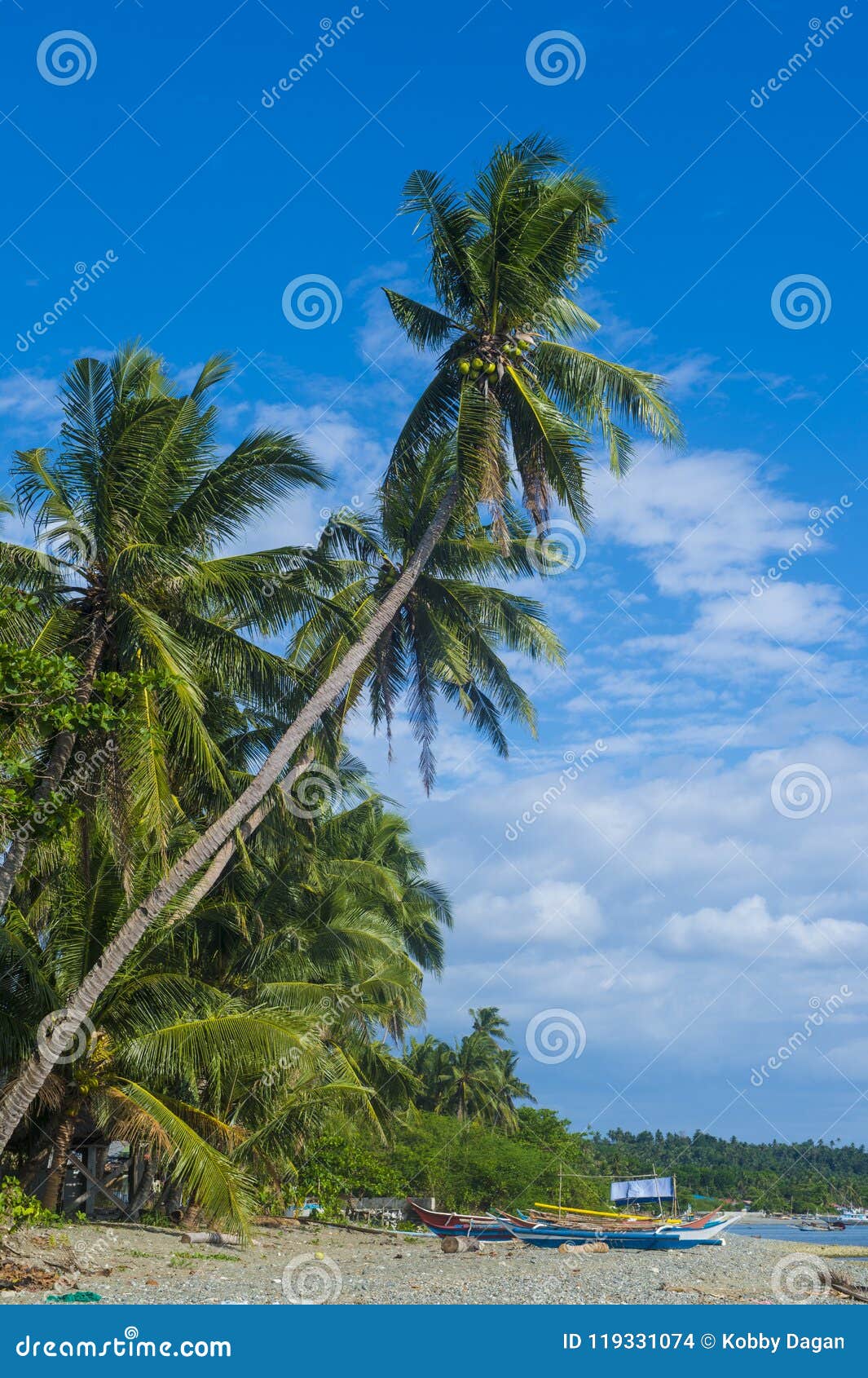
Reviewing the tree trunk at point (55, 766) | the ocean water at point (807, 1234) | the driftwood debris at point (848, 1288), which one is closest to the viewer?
the tree trunk at point (55, 766)

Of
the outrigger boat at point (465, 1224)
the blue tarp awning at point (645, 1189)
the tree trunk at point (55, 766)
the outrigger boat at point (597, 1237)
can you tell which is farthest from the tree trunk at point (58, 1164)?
the blue tarp awning at point (645, 1189)

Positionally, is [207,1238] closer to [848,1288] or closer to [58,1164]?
[58,1164]

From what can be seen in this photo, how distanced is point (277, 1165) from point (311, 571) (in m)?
14.9

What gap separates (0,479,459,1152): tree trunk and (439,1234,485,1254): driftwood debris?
14406mm

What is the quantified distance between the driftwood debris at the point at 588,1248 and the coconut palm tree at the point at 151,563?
1870 cm

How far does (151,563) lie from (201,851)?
3.65m

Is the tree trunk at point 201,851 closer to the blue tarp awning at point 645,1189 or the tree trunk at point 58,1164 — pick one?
the tree trunk at point 58,1164

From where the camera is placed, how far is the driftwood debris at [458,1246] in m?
25.1

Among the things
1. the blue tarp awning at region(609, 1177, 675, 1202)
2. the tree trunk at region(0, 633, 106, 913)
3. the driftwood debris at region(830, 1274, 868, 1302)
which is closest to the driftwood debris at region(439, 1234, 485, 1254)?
the blue tarp awning at region(609, 1177, 675, 1202)

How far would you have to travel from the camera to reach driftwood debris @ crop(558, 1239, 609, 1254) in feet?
91.5

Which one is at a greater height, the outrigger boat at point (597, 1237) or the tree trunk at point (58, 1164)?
the tree trunk at point (58, 1164)

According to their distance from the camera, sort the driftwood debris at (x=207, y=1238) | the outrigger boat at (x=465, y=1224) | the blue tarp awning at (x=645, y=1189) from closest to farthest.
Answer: the driftwood debris at (x=207, y=1238) < the outrigger boat at (x=465, y=1224) < the blue tarp awning at (x=645, y=1189)

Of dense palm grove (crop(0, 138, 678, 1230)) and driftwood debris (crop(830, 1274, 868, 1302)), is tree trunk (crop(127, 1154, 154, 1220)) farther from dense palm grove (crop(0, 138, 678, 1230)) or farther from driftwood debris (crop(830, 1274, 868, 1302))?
driftwood debris (crop(830, 1274, 868, 1302))

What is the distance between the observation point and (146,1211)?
903 inches
